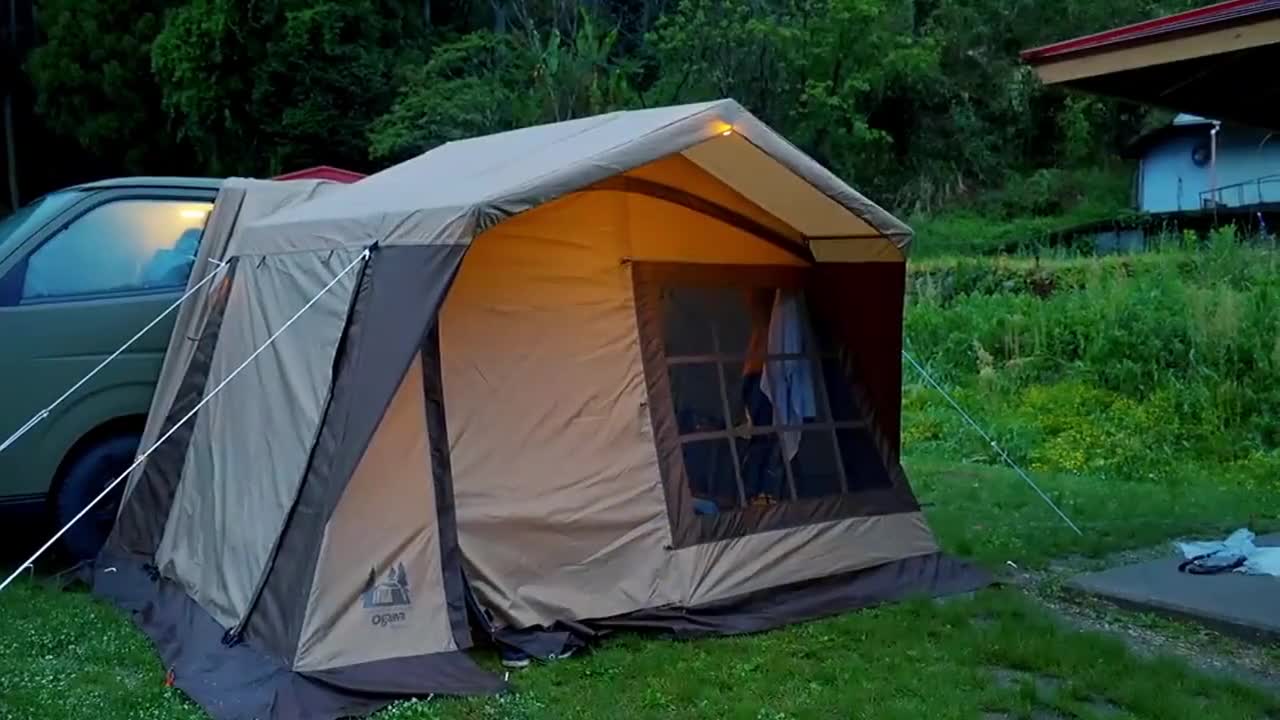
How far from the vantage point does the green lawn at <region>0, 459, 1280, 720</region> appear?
162 inches

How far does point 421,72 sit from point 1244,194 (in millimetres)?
14992

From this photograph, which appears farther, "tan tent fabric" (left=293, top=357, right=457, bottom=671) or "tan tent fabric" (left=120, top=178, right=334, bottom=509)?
"tan tent fabric" (left=120, top=178, right=334, bottom=509)

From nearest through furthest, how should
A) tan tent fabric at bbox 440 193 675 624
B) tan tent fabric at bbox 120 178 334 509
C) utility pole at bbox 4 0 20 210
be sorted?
tan tent fabric at bbox 440 193 675 624 → tan tent fabric at bbox 120 178 334 509 → utility pole at bbox 4 0 20 210

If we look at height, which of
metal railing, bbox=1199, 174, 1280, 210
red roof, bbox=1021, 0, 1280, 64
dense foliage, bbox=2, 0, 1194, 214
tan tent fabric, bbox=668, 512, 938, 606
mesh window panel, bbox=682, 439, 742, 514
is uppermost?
dense foliage, bbox=2, 0, 1194, 214

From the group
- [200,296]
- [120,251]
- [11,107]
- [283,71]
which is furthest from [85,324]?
[11,107]

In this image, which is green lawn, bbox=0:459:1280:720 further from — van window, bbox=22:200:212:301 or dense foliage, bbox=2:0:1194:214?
dense foliage, bbox=2:0:1194:214

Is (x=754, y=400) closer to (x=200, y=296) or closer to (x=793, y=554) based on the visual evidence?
(x=793, y=554)

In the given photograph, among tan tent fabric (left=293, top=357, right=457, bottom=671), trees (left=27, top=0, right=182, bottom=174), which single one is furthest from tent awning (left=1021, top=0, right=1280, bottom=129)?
trees (left=27, top=0, right=182, bottom=174)

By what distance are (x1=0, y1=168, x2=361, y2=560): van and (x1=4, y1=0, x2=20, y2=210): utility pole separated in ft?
69.6

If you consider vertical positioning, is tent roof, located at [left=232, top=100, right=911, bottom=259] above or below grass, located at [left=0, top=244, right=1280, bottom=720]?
above

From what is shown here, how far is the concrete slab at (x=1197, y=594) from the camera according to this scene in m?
5.07

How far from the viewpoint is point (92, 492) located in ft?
19.0

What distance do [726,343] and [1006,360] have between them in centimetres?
668

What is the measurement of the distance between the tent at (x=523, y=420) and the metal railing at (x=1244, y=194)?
1878 cm
